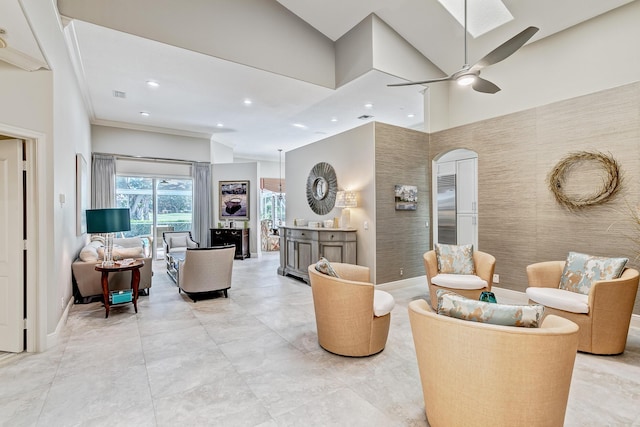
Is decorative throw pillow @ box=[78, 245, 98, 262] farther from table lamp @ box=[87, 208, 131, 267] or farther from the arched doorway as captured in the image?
the arched doorway

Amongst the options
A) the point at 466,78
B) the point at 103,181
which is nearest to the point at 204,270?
the point at 466,78

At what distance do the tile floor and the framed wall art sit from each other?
18.2ft

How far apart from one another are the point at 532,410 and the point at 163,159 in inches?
350

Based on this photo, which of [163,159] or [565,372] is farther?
[163,159]

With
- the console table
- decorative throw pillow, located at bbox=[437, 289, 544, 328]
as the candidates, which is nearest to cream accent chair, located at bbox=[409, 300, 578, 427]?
decorative throw pillow, located at bbox=[437, 289, 544, 328]

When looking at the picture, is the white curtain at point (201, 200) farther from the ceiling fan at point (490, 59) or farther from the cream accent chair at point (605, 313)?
the cream accent chair at point (605, 313)

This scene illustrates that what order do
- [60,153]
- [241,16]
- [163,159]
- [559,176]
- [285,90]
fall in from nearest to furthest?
→ [60,153]
[559,176]
[241,16]
[285,90]
[163,159]

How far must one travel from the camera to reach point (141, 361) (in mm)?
2871

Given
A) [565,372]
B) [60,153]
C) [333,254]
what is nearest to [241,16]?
[60,153]

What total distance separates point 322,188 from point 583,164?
410cm

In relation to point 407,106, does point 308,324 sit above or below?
below

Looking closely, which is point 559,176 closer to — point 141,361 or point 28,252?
point 141,361

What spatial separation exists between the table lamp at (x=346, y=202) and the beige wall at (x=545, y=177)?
1.95 metres

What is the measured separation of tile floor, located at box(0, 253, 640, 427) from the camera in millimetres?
2090
